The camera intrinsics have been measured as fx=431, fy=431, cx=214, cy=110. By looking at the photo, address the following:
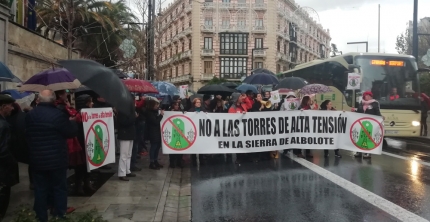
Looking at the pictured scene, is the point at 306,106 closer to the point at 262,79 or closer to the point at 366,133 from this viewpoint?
the point at 366,133

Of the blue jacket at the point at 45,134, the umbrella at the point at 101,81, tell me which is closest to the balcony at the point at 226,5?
the umbrella at the point at 101,81

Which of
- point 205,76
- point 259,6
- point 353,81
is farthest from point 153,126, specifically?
point 205,76

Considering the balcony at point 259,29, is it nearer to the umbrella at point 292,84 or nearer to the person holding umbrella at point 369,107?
the umbrella at point 292,84

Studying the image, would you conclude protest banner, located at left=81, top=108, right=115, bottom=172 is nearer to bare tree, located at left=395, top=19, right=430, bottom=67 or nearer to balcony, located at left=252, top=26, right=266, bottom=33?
bare tree, located at left=395, top=19, right=430, bottom=67

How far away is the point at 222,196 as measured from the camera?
25.9 ft

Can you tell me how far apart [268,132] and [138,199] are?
504 centimetres

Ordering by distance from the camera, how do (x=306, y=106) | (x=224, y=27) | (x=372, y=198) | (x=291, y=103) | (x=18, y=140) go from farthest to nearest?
(x=224, y=27), (x=291, y=103), (x=306, y=106), (x=372, y=198), (x=18, y=140)

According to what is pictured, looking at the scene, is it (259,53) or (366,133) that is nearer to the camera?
(366,133)

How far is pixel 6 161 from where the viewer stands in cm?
586

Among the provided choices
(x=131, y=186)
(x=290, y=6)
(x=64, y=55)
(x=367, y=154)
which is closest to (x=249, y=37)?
(x=290, y=6)

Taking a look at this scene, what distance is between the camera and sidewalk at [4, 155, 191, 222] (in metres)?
6.54

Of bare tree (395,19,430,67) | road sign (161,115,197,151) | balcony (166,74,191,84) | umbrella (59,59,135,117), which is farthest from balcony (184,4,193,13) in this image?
umbrella (59,59,135,117)

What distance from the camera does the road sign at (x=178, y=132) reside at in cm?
1059

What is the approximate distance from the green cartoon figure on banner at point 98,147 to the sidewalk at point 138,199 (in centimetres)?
57
